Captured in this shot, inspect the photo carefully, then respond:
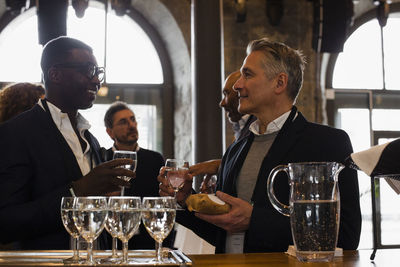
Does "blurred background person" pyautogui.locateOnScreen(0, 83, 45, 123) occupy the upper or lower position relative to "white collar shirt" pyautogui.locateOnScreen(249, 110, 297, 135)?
upper

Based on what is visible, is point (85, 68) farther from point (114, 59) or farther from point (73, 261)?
point (114, 59)

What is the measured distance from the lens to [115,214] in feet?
4.45

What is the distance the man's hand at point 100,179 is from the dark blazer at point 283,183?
1.18 ft

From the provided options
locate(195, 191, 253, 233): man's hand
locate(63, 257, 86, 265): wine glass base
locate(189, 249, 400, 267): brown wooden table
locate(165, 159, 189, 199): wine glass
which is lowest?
locate(189, 249, 400, 267): brown wooden table

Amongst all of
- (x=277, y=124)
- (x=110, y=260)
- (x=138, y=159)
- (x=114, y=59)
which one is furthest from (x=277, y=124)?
(x=114, y=59)

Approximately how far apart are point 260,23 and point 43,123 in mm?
5186

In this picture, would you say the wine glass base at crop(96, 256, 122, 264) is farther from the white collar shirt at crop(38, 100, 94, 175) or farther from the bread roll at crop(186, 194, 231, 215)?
the white collar shirt at crop(38, 100, 94, 175)

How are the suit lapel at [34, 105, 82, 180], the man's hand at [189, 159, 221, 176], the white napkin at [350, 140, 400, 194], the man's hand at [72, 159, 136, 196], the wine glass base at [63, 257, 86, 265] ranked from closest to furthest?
the wine glass base at [63, 257, 86, 265]
the white napkin at [350, 140, 400, 194]
the man's hand at [72, 159, 136, 196]
the suit lapel at [34, 105, 82, 180]
the man's hand at [189, 159, 221, 176]

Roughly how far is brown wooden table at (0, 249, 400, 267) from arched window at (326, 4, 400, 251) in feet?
21.2

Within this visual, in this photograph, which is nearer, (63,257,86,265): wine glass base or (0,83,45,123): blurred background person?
(63,257,86,265): wine glass base

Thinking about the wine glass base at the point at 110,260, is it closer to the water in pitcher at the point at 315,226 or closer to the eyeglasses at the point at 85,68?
the water in pitcher at the point at 315,226

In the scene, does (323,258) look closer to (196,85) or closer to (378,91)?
(196,85)

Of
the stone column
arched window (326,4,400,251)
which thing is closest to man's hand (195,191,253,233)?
the stone column

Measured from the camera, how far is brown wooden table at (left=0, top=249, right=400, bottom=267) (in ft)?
4.40
